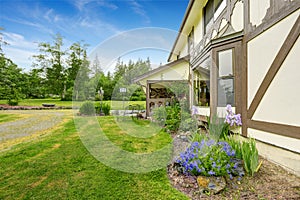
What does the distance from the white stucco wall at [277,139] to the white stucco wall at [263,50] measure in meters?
0.72

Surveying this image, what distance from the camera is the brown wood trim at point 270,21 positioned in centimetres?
288

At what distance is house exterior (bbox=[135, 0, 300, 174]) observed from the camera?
9.58ft

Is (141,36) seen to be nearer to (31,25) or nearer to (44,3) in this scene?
(44,3)

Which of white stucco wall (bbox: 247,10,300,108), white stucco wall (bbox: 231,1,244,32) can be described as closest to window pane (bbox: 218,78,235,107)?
white stucco wall (bbox: 247,10,300,108)

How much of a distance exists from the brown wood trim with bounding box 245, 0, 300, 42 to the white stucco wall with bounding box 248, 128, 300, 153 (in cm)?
209

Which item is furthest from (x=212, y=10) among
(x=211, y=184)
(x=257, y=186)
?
(x=211, y=184)

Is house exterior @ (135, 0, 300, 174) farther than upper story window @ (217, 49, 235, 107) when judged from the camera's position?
No

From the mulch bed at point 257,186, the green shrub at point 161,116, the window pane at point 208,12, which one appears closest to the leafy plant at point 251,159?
the mulch bed at point 257,186

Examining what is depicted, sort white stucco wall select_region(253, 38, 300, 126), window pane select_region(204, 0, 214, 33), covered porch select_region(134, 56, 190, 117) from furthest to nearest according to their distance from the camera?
covered porch select_region(134, 56, 190, 117) < window pane select_region(204, 0, 214, 33) < white stucco wall select_region(253, 38, 300, 126)

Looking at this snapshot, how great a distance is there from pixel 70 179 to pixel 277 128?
3793mm

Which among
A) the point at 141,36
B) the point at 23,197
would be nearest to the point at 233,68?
the point at 141,36

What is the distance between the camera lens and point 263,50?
3627 millimetres

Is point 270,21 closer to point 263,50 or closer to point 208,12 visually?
point 263,50

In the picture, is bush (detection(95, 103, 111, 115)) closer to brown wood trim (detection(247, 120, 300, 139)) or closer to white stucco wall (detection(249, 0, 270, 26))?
brown wood trim (detection(247, 120, 300, 139))
